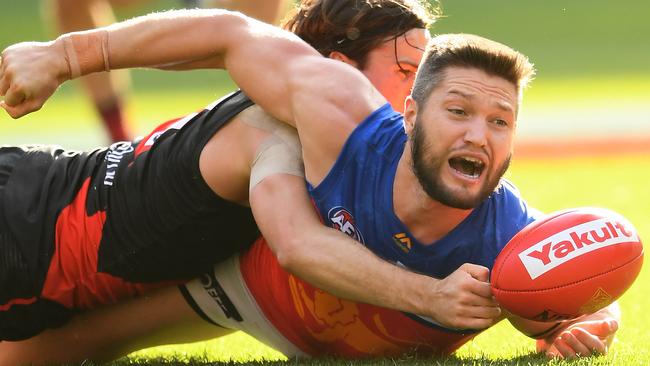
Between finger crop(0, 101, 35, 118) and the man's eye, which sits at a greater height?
the man's eye

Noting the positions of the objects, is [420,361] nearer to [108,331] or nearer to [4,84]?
[108,331]

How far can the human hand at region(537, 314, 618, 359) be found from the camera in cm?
433

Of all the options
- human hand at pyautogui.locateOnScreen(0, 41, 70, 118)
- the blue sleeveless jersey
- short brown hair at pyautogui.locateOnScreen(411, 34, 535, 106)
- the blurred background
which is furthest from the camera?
the blurred background

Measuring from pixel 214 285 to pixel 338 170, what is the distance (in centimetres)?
83

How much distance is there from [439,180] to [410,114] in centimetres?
30

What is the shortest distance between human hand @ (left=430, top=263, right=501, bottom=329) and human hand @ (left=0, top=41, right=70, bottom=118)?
1.55m


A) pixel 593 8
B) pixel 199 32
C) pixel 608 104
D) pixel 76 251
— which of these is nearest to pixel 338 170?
pixel 199 32

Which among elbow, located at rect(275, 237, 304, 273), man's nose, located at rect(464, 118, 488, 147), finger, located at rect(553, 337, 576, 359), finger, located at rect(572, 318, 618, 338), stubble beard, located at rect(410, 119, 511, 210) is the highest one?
man's nose, located at rect(464, 118, 488, 147)

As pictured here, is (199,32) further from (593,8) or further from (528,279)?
(593,8)

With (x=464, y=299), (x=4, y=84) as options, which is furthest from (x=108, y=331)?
(x=464, y=299)

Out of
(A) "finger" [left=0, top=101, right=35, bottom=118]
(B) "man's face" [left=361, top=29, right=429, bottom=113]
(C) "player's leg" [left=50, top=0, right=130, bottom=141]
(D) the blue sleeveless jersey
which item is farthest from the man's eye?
(C) "player's leg" [left=50, top=0, right=130, bottom=141]

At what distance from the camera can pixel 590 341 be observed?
171 inches

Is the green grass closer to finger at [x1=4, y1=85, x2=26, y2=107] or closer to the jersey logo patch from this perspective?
the jersey logo patch

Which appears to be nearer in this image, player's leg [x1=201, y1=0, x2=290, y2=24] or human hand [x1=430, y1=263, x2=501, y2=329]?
human hand [x1=430, y1=263, x2=501, y2=329]
